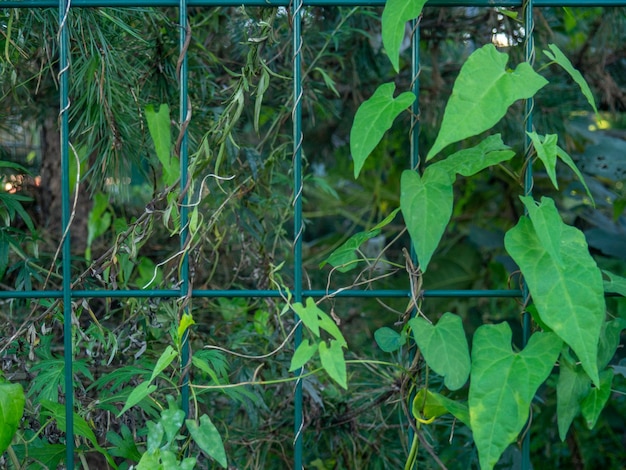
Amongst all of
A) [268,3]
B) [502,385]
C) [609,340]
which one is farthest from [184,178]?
[609,340]

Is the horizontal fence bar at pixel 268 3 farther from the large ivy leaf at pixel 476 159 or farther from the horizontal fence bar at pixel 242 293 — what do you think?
the horizontal fence bar at pixel 242 293

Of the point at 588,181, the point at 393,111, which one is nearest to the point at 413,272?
the point at 393,111

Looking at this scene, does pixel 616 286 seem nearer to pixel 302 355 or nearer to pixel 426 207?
pixel 426 207

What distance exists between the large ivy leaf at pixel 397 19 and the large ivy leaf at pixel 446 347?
31cm

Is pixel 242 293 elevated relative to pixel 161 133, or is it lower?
lower

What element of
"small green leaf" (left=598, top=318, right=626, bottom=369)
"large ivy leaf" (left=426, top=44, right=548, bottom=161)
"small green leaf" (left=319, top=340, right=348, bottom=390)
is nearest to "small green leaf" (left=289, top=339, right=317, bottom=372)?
"small green leaf" (left=319, top=340, right=348, bottom=390)

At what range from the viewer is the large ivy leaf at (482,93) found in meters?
0.82

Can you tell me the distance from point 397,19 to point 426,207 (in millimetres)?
217

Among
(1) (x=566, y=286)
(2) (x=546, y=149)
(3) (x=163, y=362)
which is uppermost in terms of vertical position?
(2) (x=546, y=149)

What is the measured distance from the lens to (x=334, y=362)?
33.4 inches

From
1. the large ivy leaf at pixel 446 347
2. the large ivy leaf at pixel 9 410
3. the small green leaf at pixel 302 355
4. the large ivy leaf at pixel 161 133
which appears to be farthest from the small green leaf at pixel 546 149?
the large ivy leaf at pixel 9 410

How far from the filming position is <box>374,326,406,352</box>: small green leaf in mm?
972

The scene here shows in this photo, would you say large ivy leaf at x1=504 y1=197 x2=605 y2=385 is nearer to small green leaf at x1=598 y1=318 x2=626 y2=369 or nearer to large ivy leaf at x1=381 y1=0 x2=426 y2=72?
small green leaf at x1=598 y1=318 x2=626 y2=369

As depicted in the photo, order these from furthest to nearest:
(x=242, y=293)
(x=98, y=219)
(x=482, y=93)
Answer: (x=98, y=219)
(x=242, y=293)
(x=482, y=93)
